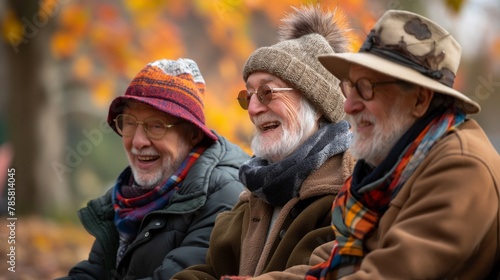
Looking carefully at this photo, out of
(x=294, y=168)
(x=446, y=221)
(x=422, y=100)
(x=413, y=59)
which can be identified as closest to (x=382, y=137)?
(x=422, y=100)

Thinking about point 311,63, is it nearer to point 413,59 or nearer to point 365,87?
point 365,87

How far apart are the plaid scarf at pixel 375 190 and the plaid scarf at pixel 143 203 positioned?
186 centimetres

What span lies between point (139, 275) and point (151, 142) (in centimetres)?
74

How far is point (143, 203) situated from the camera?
4.93 meters

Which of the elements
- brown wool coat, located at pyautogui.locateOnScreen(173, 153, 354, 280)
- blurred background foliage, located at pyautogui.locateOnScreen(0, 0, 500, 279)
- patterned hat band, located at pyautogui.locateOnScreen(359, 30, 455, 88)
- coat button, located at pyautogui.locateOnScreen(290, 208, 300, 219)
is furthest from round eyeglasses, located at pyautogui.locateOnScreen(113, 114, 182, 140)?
blurred background foliage, located at pyautogui.locateOnScreen(0, 0, 500, 279)

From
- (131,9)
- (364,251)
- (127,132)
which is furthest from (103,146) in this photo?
(364,251)

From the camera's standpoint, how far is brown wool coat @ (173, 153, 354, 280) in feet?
12.3

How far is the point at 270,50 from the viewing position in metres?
4.17

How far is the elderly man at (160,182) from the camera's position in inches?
185

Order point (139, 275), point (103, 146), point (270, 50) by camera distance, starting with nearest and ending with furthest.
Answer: point (270, 50) < point (139, 275) < point (103, 146)

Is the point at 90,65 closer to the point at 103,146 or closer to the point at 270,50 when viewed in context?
the point at 103,146

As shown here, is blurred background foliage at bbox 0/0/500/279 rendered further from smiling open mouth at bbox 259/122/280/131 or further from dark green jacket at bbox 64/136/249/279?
smiling open mouth at bbox 259/122/280/131

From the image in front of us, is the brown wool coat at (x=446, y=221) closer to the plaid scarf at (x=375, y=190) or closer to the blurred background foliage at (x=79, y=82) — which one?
the plaid scarf at (x=375, y=190)

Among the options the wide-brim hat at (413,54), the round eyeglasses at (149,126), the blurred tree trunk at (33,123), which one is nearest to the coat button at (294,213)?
the wide-brim hat at (413,54)
